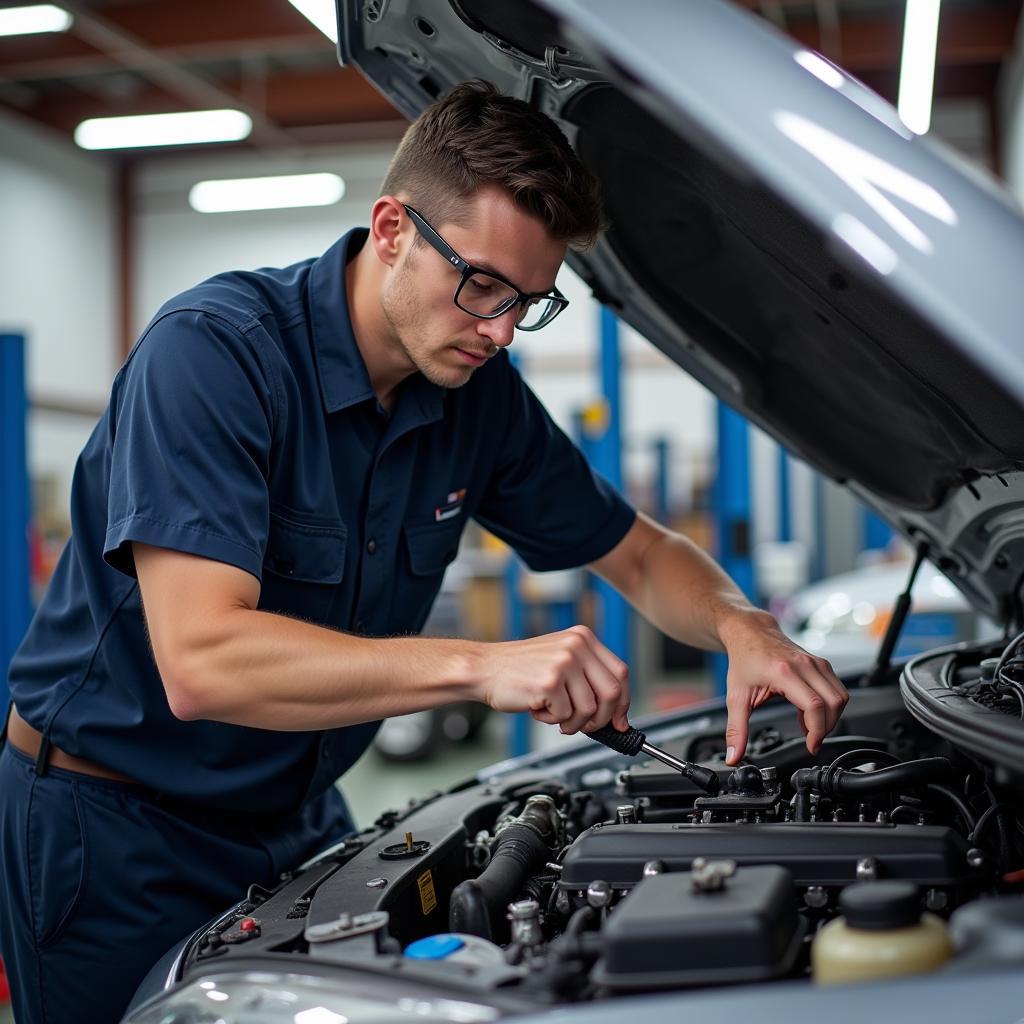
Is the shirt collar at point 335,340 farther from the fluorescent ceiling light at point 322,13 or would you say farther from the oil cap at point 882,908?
the oil cap at point 882,908

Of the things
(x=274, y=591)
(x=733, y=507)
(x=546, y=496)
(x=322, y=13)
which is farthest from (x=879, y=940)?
→ (x=733, y=507)

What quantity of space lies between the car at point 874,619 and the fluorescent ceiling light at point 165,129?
5821 millimetres

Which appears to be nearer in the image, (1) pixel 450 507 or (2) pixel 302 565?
(2) pixel 302 565

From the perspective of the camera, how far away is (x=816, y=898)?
1053mm

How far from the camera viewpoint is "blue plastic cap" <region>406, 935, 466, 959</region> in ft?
3.16

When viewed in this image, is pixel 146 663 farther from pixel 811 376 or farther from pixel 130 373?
pixel 811 376

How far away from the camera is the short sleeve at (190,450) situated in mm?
1223

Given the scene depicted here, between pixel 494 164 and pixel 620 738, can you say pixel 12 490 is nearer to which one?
pixel 494 164

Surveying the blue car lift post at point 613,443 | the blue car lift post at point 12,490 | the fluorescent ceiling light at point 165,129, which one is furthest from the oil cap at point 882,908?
the fluorescent ceiling light at point 165,129

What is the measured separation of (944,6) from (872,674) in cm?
736

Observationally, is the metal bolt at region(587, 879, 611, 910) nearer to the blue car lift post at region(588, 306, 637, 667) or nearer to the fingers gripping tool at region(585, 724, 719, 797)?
the fingers gripping tool at region(585, 724, 719, 797)

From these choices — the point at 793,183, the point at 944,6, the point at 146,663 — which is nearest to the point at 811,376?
the point at 793,183

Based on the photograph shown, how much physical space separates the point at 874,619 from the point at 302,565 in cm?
344

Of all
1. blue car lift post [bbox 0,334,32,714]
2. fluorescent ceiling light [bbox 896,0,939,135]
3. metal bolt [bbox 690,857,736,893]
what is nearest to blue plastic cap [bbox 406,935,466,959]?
metal bolt [bbox 690,857,736,893]
